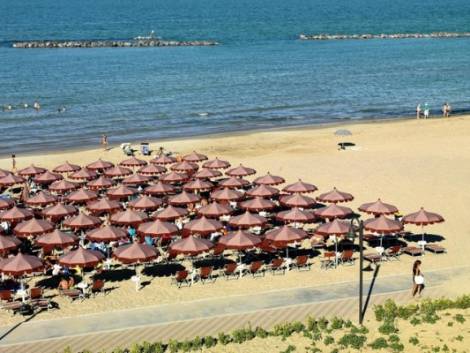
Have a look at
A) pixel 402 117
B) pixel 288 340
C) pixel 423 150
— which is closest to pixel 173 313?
pixel 288 340

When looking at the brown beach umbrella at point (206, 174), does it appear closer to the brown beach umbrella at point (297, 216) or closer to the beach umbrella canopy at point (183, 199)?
the beach umbrella canopy at point (183, 199)

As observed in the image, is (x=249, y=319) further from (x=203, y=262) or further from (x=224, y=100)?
(x=224, y=100)

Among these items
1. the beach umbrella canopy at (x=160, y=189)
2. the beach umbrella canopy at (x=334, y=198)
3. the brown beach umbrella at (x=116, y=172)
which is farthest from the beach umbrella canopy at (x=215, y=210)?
the brown beach umbrella at (x=116, y=172)

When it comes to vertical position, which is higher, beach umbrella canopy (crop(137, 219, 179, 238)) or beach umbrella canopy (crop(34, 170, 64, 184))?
beach umbrella canopy (crop(34, 170, 64, 184))

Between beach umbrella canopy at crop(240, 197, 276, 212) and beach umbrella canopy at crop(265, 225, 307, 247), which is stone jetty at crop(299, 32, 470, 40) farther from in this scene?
beach umbrella canopy at crop(265, 225, 307, 247)

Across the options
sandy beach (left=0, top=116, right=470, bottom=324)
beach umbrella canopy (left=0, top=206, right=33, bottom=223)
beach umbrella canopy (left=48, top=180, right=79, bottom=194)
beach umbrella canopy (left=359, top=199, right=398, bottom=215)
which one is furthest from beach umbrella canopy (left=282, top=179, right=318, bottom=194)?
beach umbrella canopy (left=0, top=206, right=33, bottom=223)

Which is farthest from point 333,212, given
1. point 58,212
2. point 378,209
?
point 58,212
